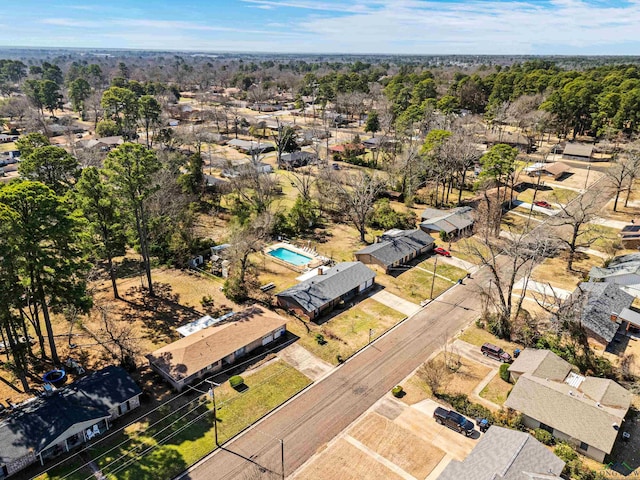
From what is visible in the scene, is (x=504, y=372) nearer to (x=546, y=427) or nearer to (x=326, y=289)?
(x=546, y=427)

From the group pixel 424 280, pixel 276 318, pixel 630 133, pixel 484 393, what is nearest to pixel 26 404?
pixel 276 318

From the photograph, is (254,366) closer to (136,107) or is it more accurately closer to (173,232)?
(173,232)

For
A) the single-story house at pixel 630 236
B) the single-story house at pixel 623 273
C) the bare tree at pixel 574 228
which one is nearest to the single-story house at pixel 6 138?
the bare tree at pixel 574 228

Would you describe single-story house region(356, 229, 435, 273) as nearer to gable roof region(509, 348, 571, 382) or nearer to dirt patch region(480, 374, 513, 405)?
gable roof region(509, 348, 571, 382)

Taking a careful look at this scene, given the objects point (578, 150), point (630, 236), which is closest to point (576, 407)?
point (630, 236)

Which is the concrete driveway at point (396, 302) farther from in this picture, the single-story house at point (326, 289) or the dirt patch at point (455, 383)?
the dirt patch at point (455, 383)

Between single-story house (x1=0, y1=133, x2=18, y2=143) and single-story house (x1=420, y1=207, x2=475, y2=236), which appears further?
single-story house (x1=0, y1=133, x2=18, y2=143)

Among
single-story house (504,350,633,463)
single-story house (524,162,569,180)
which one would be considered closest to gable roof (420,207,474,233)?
single-story house (524,162,569,180)
